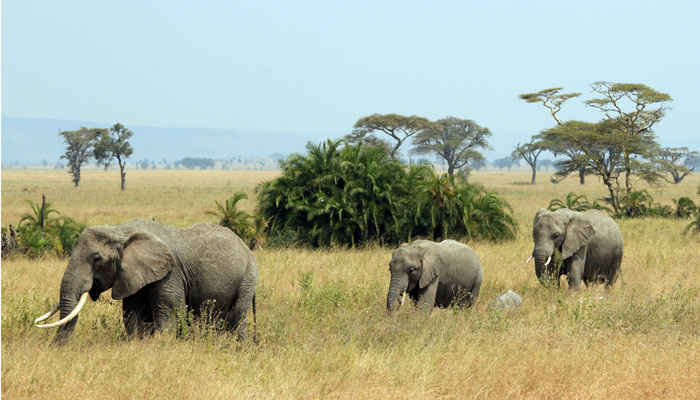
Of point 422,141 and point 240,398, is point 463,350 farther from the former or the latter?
point 422,141

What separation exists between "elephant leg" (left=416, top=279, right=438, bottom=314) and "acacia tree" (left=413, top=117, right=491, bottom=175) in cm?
7330

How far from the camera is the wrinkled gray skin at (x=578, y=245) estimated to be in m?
10.6

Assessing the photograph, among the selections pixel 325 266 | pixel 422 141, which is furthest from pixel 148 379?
pixel 422 141

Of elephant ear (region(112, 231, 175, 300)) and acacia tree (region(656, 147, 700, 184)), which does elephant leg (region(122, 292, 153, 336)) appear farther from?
acacia tree (region(656, 147, 700, 184))

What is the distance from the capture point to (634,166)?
36281 millimetres

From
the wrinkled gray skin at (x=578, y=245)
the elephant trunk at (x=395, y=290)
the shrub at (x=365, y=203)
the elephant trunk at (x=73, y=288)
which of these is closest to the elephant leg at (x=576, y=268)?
the wrinkled gray skin at (x=578, y=245)

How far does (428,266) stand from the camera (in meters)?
8.91

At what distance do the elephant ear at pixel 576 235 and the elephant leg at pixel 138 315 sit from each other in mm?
6340

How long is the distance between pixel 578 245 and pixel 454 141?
79.4 m

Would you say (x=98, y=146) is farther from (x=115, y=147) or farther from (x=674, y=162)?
(x=674, y=162)

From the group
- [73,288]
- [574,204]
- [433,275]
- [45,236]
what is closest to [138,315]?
[73,288]

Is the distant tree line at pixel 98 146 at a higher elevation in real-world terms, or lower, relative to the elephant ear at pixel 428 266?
higher

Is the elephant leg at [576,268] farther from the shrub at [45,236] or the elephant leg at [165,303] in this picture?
the shrub at [45,236]

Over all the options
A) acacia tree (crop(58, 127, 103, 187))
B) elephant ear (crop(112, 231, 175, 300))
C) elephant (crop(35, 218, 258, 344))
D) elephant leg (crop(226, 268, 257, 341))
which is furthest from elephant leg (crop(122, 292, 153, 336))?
acacia tree (crop(58, 127, 103, 187))
